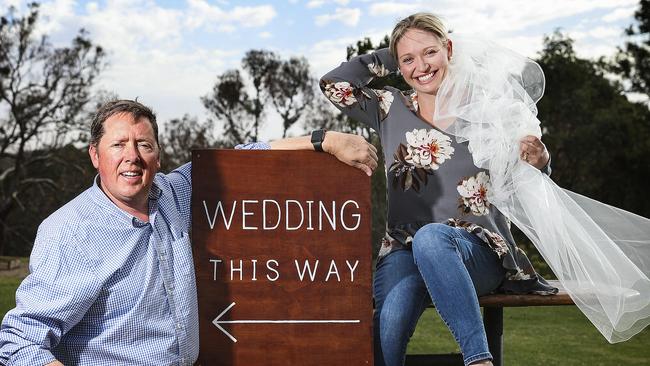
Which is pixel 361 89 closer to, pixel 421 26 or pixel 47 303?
pixel 421 26

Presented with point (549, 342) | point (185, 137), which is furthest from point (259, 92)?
point (549, 342)

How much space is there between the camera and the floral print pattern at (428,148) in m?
3.21

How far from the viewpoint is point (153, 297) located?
251 centimetres

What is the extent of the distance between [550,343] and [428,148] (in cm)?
610

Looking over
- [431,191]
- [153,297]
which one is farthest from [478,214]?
[153,297]

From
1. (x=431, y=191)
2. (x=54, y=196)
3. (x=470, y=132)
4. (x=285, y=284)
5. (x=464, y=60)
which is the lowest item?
(x=54, y=196)

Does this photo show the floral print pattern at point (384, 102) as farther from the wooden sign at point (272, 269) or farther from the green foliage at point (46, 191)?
the green foliage at point (46, 191)

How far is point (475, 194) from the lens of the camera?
10.4ft

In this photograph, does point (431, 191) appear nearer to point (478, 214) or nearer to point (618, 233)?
point (478, 214)

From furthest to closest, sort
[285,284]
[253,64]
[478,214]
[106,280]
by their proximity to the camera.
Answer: [253,64], [478,214], [285,284], [106,280]

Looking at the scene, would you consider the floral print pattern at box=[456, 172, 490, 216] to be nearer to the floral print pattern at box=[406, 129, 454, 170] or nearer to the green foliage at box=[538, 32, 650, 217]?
the floral print pattern at box=[406, 129, 454, 170]

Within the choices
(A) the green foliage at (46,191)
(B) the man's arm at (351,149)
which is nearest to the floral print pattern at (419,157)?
(B) the man's arm at (351,149)

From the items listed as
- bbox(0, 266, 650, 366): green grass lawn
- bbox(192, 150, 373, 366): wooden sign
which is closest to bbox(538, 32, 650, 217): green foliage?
bbox(0, 266, 650, 366): green grass lawn

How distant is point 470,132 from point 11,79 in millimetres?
23795
